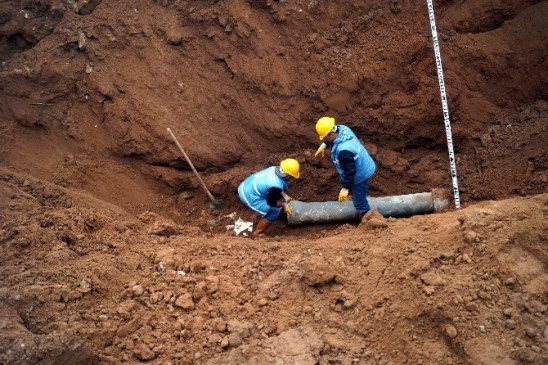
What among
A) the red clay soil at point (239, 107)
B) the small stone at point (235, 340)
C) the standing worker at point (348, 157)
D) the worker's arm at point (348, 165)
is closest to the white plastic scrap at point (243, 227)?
the red clay soil at point (239, 107)

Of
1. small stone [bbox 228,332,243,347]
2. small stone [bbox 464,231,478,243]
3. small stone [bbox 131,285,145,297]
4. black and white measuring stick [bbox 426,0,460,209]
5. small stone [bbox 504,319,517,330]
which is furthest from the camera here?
black and white measuring stick [bbox 426,0,460,209]

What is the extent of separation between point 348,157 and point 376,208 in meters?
1.02

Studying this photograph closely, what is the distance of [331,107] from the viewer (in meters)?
7.79

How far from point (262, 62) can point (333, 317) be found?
15.1ft

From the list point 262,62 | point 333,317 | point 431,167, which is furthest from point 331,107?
point 333,317

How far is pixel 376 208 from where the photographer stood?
6.93 meters

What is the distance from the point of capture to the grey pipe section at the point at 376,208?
693cm

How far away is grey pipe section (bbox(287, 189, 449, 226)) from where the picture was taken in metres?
6.93

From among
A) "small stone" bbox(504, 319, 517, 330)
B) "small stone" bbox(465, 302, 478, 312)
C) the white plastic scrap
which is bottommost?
the white plastic scrap

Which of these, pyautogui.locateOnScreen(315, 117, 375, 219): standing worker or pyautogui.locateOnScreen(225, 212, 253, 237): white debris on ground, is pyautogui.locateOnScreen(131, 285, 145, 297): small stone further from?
pyautogui.locateOnScreen(315, 117, 375, 219): standing worker

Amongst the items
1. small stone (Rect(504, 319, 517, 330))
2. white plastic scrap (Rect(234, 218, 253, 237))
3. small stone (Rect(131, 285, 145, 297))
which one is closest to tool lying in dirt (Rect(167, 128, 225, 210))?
white plastic scrap (Rect(234, 218, 253, 237))

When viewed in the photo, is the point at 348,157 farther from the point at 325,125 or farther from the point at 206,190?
the point at 206,190

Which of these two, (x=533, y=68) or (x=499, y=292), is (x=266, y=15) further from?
(x=499, y=292)

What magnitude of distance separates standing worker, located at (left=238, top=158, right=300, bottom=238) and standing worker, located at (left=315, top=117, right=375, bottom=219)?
1.81ft
